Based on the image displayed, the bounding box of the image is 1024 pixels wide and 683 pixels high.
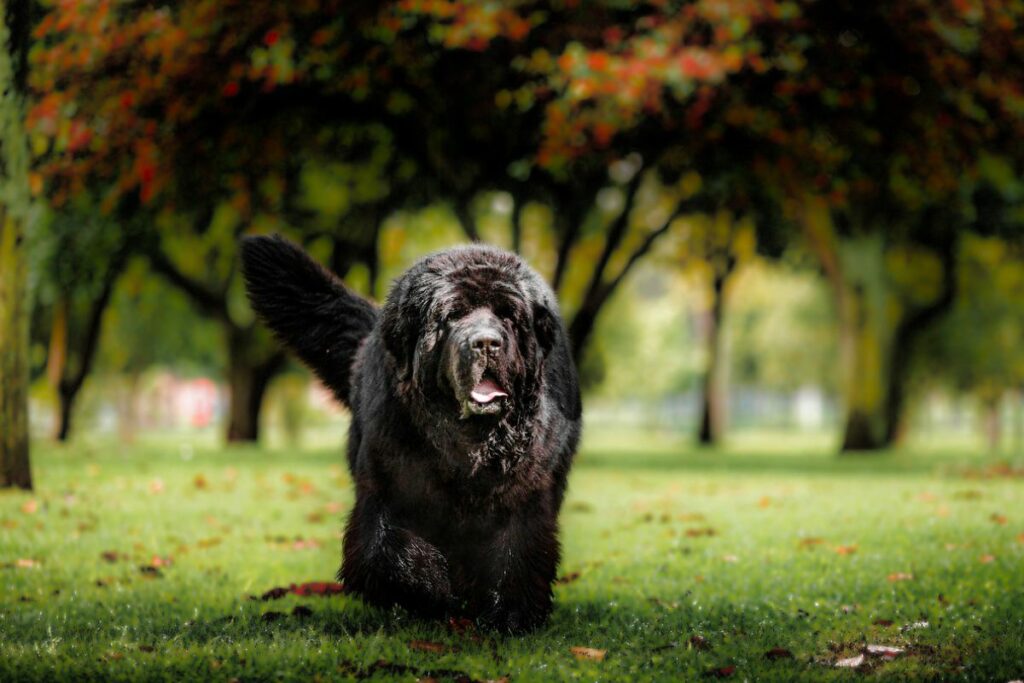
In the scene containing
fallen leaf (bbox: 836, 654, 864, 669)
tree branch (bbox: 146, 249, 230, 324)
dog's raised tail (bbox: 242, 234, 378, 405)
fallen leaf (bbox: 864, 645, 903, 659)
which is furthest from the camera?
tree branch (bbox: 146, 249, 230, 324)

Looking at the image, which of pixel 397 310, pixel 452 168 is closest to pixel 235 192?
pixel 452 168

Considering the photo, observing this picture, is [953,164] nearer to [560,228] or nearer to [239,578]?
[560,228]

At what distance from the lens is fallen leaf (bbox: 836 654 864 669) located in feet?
13.3

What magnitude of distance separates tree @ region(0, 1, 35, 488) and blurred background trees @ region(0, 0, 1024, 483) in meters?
0.76

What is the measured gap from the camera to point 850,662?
4113 millimetres

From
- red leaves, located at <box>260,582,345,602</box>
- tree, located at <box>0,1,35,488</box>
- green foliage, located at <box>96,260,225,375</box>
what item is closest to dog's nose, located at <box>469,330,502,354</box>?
red leaves, located at <box>260,582,345,602</box>

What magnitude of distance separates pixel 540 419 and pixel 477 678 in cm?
114

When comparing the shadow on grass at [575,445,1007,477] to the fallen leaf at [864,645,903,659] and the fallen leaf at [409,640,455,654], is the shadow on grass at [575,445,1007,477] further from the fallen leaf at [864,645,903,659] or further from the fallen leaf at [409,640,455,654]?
the fallen leaf at [409,640,455,654]

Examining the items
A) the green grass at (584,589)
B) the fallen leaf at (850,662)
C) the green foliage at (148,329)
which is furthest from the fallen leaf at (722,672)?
the green foliage at (148,329)

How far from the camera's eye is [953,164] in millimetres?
12203

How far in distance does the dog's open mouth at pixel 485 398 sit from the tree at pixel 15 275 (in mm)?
5445

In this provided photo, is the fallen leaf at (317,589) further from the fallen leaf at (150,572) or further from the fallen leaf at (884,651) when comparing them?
the fallen leaf at (884,651)

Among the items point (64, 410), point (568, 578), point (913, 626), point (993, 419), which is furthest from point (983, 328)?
point (64, 410)

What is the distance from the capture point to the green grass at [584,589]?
3.96 m
